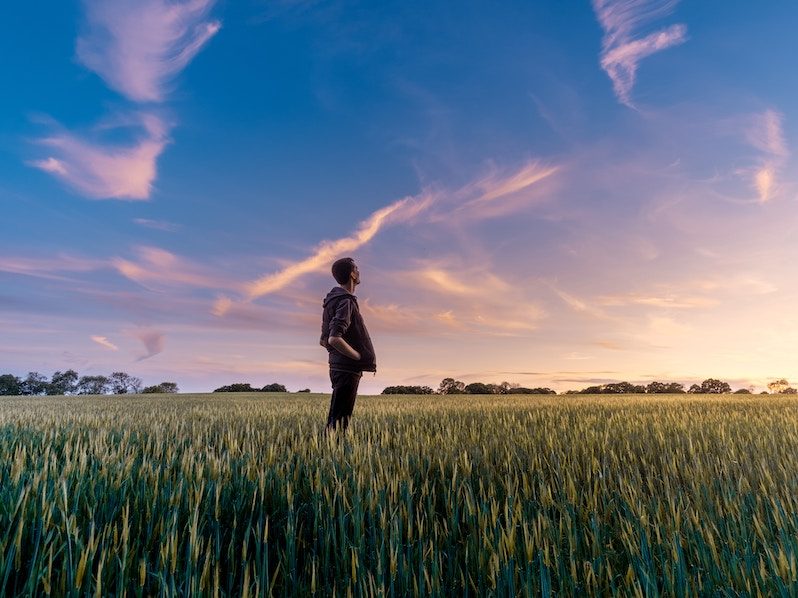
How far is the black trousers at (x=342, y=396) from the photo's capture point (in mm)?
5562

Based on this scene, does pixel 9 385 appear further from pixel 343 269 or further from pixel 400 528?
pixel 400 528

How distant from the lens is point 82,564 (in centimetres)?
182

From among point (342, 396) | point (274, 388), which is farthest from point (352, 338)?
point (274, 388)

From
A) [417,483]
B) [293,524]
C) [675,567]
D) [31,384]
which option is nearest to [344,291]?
[417,483]

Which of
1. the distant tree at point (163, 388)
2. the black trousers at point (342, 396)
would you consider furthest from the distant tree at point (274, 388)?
the black trousers at point (342, 396)

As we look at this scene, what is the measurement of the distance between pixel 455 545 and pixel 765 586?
1343 millimetres

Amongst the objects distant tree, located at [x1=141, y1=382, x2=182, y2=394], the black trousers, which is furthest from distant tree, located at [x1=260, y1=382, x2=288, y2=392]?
the black trousers

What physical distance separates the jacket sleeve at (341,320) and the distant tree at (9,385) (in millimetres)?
56770

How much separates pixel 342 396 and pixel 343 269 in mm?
1523

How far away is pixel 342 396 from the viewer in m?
5.66

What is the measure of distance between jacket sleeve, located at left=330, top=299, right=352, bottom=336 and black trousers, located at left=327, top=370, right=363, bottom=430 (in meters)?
0.60

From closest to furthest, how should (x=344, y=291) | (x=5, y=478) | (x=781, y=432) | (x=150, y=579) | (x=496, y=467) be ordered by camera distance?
(x=150, y=579) < (x=5, y=478) < (x=496, y=467) < (x=344, y=291) < (x=781, y=432)

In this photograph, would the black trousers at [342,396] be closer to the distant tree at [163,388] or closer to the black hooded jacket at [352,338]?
the black hooded jacket at [352,338]

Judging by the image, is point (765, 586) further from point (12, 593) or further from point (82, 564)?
point (12, 593)
